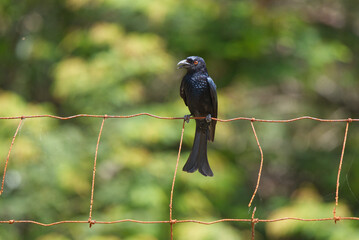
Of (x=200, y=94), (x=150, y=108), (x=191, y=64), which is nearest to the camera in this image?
(x=200, y=94)

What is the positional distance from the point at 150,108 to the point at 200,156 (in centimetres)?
329

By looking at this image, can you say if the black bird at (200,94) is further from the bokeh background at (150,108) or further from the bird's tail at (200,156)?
the bokeh background at (150,108)

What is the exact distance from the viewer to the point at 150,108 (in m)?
6.71

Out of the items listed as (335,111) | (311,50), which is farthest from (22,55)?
(335,111)

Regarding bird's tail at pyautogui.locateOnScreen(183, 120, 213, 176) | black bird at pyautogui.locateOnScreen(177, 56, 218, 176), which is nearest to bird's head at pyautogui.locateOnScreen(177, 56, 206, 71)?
black bird at pyautogui.locateOnScreen(177, 56, 218, 176)

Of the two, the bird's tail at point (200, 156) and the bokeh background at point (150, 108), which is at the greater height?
the bokeh background at point (150, 108)

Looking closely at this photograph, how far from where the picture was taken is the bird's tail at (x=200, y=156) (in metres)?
3.36

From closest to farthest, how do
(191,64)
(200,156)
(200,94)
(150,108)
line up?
(200,156) → (200,94) → (191,64) → (150,108)

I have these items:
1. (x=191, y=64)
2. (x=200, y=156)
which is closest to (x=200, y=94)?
(x=191, y=64)

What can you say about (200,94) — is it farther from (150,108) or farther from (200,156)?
(150,108)

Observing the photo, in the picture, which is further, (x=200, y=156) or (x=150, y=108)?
(x=150, y=108)

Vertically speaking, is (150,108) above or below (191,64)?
above

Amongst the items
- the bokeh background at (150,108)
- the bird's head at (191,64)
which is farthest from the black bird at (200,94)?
the bokeh background at (150,108)

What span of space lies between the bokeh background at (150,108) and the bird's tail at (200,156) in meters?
2.50
